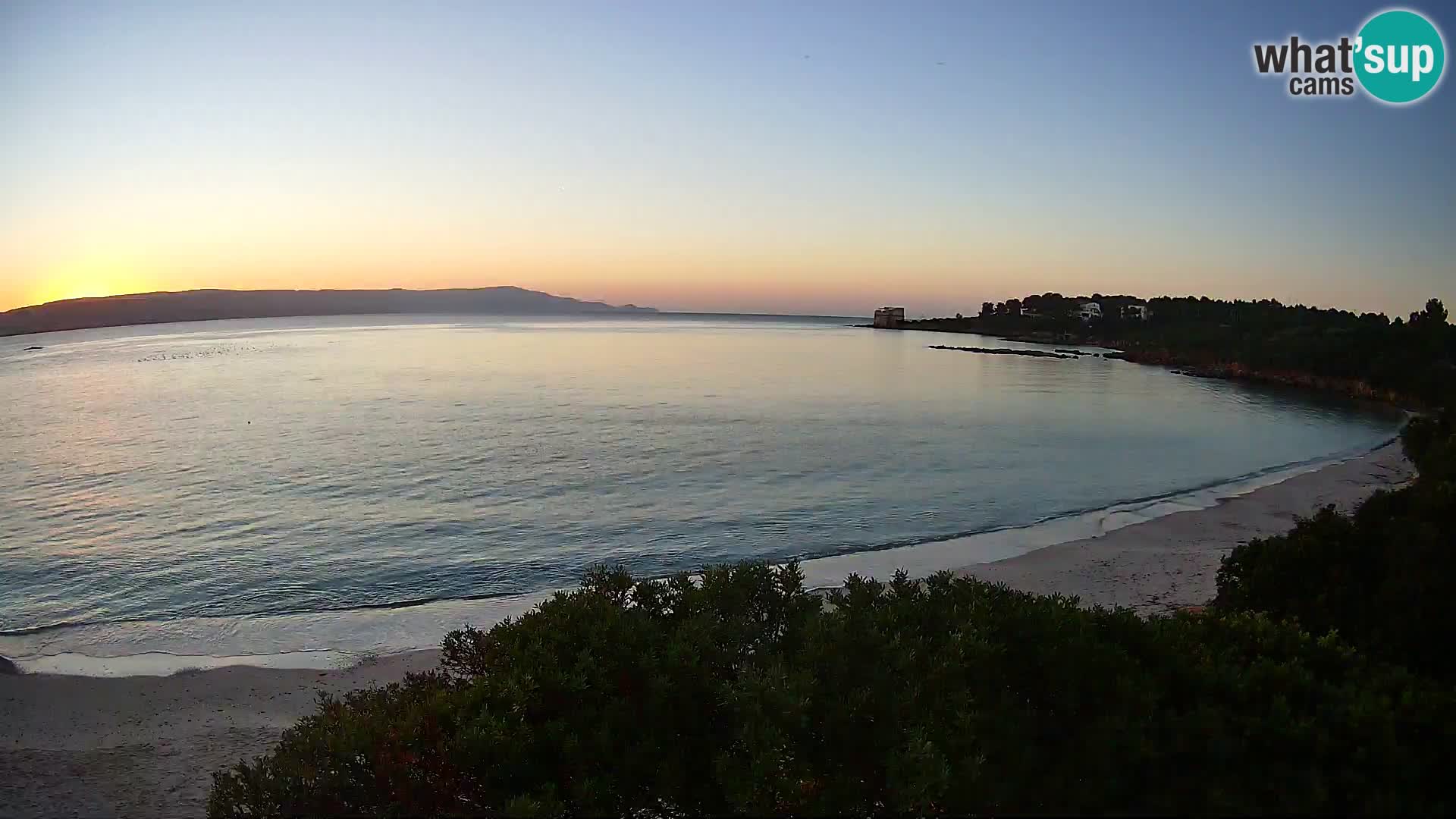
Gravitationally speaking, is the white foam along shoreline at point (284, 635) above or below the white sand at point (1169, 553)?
below

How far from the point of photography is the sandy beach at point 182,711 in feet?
26.4

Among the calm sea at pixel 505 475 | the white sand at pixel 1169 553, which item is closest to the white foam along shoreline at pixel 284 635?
the calm sea at pixel 505 475

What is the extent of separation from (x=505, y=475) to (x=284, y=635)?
518 inches

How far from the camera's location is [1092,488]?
2519 cm

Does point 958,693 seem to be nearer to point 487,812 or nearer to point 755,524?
point 487,812

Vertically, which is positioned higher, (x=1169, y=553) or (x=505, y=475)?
(x=505, y=475)

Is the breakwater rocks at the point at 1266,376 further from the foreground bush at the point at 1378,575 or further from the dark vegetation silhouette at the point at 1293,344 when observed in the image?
the foreground bush at the point at 1378,575

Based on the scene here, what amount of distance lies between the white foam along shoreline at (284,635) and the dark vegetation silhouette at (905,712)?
24.5 ft

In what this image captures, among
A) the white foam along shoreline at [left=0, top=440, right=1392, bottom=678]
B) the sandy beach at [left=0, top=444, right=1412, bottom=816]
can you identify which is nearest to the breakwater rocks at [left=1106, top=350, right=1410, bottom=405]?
the sandy beach at [left=0, top=444, right=1412, bottom=816]

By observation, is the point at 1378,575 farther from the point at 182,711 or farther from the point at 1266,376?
the point at 1266,376

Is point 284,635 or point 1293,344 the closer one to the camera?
point 284,635

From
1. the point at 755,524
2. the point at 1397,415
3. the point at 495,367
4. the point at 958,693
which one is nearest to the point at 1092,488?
the point at 755,524

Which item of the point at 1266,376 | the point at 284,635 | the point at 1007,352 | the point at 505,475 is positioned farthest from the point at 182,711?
the point at 1007,352

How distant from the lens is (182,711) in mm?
10125
